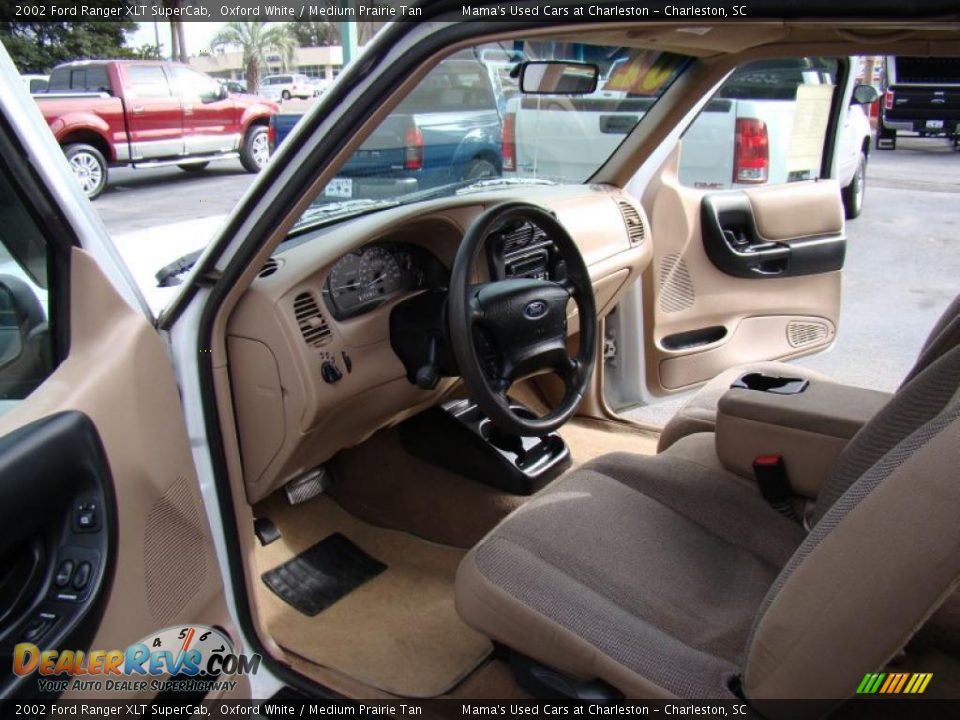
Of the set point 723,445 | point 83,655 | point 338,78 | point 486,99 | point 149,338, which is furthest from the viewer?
point 486,99

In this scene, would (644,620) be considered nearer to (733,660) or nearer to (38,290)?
(733,660)

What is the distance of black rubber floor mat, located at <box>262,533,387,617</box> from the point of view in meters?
2.34

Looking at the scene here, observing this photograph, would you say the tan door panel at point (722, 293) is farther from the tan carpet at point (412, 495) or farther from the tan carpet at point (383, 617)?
→ the tan carpet at point (383, 617)

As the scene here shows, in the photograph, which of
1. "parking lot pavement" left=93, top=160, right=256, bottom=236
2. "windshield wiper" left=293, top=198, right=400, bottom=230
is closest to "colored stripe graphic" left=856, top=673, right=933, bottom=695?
"windshield wiper" left=293, top=198, right=400, bottom=230

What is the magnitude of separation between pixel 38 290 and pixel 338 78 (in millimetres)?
625

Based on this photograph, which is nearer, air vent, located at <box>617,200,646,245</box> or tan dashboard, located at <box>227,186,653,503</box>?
tan dashboard, located at <box>227,186,653,503</box>

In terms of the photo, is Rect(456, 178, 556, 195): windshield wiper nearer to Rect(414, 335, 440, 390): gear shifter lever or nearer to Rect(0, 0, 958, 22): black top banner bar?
Rect(414, 335, 440, 390): gear shifter lever

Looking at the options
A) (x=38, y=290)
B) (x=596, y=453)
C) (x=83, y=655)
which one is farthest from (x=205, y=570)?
(x=596, y=453)

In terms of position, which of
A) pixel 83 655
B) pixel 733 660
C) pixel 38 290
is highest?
pixel 38 290

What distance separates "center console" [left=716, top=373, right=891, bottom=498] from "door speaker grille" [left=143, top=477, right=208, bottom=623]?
1229 millimetres

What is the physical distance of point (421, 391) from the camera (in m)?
2.51

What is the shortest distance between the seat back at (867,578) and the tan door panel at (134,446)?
3.24 ft

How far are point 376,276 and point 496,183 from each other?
782mm

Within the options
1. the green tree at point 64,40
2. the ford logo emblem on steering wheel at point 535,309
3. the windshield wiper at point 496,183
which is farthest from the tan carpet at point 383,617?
the green tree at point 64,40
